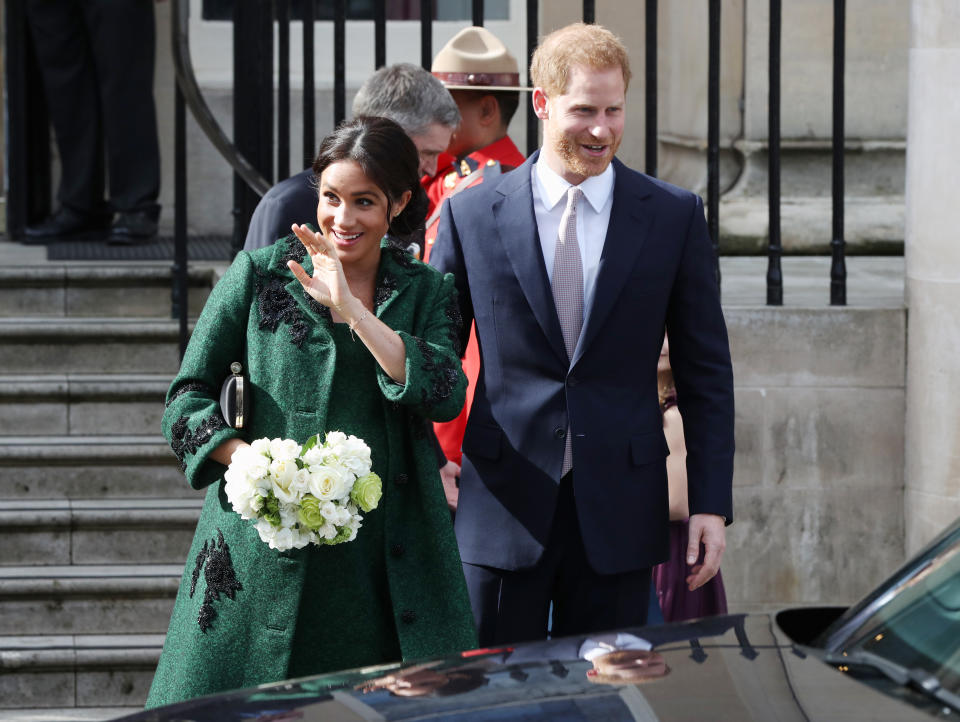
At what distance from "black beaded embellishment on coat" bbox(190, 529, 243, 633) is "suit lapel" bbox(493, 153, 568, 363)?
2.84 ft

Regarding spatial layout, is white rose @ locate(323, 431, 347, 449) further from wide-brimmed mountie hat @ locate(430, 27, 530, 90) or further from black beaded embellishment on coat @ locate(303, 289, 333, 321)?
wide-brimmed mountie hat @ locate(430, 27, 530, 90)

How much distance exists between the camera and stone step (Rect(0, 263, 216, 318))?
256 inches

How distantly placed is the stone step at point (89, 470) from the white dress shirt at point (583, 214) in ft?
8.20

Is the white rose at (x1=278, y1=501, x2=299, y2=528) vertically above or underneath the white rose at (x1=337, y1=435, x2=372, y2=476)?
underneath

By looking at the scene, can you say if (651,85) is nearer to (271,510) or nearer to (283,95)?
(283,95)

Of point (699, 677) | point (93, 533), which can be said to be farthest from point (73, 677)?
point (699, 677)

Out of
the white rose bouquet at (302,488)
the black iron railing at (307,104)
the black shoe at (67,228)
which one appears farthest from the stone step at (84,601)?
the black shoe at (67,228)

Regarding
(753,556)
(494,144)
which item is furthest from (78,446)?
A: (753,556)

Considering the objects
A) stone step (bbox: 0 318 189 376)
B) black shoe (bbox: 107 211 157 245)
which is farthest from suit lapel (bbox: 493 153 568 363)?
black shoe (bbox: 107 211 157 245)

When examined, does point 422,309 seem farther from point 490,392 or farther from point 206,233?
point 206,233

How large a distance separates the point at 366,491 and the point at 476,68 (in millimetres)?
2282

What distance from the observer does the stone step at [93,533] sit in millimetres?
5633

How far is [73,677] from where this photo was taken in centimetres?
531

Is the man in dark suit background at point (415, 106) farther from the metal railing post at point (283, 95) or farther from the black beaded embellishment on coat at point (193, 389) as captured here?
the metal railing post at point (283, 95)
